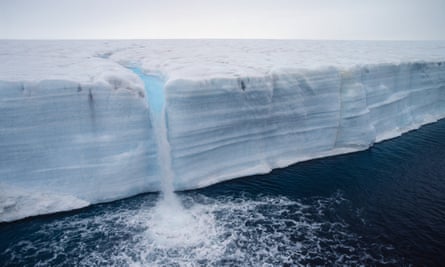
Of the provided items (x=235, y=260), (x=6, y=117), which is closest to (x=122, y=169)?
(x=6, y=117)

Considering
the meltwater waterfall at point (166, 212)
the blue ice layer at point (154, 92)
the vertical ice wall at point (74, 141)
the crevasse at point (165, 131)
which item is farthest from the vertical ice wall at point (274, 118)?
the vertical ice wall at point (74, 141)

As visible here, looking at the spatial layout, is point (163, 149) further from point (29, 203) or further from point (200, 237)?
point (29, 203)

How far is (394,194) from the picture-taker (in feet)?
33.3

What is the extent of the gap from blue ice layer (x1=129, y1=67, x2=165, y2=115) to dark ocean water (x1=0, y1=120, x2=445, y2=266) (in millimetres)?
3179

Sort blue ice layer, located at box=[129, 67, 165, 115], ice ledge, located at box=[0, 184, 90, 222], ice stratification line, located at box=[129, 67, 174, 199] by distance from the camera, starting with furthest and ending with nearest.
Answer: blue ice layer, located at box=[129, 67, 165, 115]
ice stratification line, located at box=[129, 67, 174, 199]
ice ledge, located at box=[0, 184, 90, 222]

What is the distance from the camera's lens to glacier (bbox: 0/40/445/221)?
849 centimetres

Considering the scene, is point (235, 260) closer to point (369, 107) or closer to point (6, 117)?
point (6, 117)

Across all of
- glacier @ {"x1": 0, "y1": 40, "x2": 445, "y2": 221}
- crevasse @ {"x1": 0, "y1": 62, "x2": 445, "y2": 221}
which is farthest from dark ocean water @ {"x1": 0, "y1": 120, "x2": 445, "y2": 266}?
glacier @ {"x1": 0, "y1": 40, "x2": 445, "y2": 221}

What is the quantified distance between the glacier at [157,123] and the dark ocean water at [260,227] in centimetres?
77

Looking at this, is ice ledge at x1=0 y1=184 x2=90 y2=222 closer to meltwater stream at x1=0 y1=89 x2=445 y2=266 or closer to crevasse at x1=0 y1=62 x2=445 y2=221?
crevasse at x1=0 y1=62 x2=445 y2=221

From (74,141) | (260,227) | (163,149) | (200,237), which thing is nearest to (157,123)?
(163,149)

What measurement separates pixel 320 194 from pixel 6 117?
33.4 ft

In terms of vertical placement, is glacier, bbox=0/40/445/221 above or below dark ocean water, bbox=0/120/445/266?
above

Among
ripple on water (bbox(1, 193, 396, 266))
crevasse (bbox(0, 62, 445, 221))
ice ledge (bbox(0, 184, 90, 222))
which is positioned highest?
crevasse (bbox(0, 62, 445, 221))
